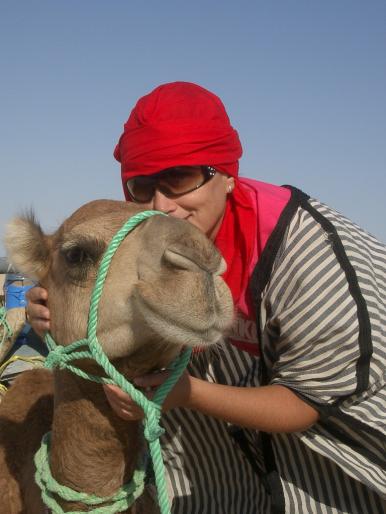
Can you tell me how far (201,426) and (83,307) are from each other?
124cm

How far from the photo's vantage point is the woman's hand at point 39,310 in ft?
7.61

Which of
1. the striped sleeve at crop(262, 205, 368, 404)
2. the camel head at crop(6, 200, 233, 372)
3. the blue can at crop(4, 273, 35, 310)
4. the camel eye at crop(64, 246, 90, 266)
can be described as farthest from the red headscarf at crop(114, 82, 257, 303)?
the blue can at crop(4, 273, 35, 310)

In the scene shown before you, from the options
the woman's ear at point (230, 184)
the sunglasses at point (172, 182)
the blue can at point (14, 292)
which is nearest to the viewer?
the sunglasses at point (172, 182)

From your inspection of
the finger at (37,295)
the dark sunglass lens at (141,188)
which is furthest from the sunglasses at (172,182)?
the finger at (37,295)

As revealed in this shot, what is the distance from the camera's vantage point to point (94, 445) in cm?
215

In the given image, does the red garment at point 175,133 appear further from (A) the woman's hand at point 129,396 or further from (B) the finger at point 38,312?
(A) the woman's hand at point 129,396

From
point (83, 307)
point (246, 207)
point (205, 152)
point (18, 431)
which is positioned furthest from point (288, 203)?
point (18, 431)

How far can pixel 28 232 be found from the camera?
2471 mm

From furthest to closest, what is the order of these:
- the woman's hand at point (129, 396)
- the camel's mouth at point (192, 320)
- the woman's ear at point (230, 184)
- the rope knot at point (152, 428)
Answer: the woman's ear at point (230, 184), the woman's hand at point (129, 396), the rope knot at point (152, 428), the camel's mouth at point (192, 320)

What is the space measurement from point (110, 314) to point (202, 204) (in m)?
0.81

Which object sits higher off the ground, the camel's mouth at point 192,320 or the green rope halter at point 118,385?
the camel's mouth at point 192,320

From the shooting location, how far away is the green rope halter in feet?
5.92

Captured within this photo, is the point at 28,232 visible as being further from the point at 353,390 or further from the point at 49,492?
the point at 353,390

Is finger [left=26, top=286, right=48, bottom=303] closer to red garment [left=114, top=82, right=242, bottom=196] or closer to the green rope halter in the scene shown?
the green rope halter
